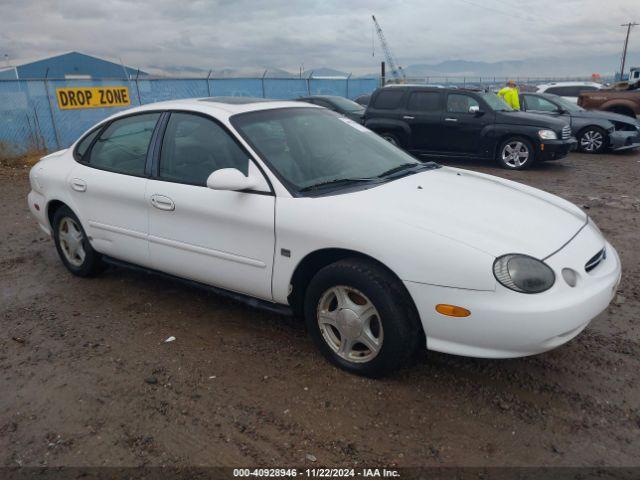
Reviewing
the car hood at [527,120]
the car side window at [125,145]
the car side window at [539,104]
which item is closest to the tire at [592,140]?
the car side window at [539,104]

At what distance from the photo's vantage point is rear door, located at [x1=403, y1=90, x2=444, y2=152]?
35.5 ft

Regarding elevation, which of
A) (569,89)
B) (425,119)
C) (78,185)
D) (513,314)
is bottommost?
(569,89)

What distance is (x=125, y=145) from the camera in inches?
165

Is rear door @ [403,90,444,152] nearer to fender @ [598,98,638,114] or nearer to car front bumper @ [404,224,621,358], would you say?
fender @ [598,98,638,114]

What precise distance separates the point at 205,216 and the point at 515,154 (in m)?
8.44

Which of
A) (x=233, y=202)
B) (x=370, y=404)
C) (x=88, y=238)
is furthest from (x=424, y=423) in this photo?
(x=88, y=238)

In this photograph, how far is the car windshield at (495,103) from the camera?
10516mm

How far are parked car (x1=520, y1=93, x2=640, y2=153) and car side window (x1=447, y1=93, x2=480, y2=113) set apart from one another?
2529 millimetres

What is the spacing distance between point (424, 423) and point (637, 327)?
6.51 ft

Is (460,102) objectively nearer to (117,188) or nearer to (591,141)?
(591,141)

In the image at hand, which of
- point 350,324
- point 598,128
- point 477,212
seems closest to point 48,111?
point 350,324

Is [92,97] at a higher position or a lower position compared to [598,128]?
higher

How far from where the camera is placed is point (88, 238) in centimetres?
441

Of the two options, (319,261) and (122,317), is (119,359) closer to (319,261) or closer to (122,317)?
(122,317)
